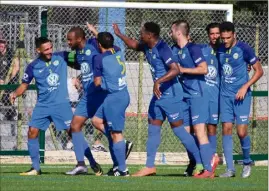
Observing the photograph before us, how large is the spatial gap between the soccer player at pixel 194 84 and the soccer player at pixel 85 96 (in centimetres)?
115

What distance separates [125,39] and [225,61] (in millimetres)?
1446

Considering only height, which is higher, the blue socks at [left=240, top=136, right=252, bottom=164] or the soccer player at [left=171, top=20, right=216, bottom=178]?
the soccer player at [left=171, top=20, right=216, bottom=178]

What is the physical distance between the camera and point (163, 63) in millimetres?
14797

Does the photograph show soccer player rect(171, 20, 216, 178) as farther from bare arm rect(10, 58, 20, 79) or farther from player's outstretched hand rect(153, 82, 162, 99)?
bare arm rect(10, 58, 20, 79)

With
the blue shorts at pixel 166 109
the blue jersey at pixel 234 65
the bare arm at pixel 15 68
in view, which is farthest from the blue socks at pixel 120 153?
the bare arm at pixel 15 68

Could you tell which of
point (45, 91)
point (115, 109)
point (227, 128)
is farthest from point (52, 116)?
point (227, 128)

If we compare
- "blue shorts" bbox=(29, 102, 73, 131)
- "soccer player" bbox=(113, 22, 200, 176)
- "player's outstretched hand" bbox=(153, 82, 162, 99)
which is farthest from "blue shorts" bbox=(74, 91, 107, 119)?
"player's outstretched hand" bbox=(153, 82, 162, 99)

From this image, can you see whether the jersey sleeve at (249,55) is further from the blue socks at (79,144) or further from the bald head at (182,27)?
the blue socks at (79,144)

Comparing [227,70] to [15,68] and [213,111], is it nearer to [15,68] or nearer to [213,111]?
[213,111]

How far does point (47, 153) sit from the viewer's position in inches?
734

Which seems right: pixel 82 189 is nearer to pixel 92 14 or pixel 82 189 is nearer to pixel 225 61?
pixel 225 61

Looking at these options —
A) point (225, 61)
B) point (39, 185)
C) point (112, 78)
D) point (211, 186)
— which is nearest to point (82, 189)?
point (39, 185)

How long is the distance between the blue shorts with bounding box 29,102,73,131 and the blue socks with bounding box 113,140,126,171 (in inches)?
34.4

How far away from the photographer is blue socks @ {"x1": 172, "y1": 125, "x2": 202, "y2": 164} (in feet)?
49.3
